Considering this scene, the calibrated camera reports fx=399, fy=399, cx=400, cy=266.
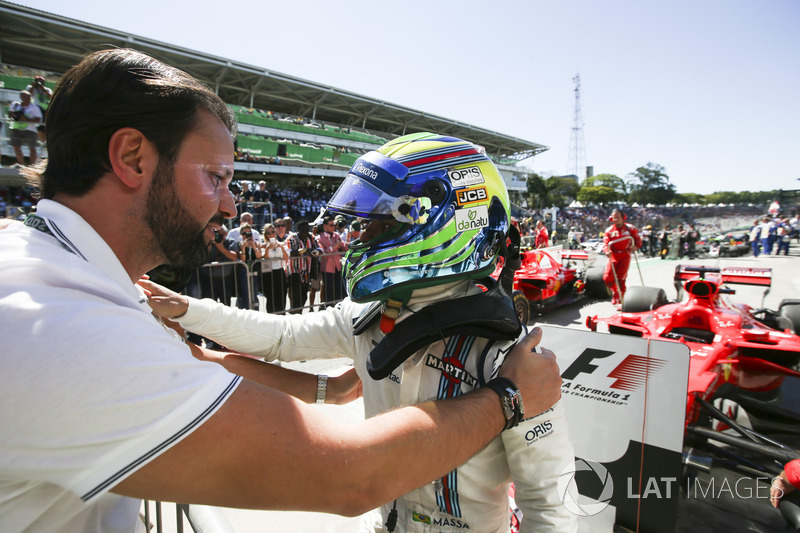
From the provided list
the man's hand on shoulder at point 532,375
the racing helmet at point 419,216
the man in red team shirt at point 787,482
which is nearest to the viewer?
the man's hand on shoulder at point 532,375

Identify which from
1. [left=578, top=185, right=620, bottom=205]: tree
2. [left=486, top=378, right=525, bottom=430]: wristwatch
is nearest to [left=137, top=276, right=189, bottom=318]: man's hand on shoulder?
[left=486, top=378, right=525, bottom=430]: wristwatch

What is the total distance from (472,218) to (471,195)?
8cm

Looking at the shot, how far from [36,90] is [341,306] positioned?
8.93 metres

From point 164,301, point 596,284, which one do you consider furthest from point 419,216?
point 596,284

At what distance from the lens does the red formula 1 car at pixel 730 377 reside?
2850 mm

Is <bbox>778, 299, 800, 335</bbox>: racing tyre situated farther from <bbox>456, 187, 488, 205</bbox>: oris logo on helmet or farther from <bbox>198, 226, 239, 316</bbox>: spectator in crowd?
<bbox>198, 226, 239, 316</bbox>: spectator in crowd

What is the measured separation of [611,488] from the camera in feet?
6.90

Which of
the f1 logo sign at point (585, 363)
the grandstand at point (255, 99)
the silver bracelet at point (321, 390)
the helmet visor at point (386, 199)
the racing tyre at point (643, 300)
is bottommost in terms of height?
the racing tyre at point (643, 300)

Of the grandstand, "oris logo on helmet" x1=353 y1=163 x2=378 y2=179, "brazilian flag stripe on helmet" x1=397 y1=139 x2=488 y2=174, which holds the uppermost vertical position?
the grandstand

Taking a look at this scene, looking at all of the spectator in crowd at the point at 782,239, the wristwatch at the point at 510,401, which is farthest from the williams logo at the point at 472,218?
the spectator in crowd at the point at 782,239

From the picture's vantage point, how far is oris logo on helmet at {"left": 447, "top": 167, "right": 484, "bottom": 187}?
1379 millimetres

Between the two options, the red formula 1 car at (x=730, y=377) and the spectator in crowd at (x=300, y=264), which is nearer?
the red formula 1 car at (x=730, y=377)

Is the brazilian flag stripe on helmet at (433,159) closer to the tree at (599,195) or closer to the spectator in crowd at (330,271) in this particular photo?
the spectator in crowd at (330,271)

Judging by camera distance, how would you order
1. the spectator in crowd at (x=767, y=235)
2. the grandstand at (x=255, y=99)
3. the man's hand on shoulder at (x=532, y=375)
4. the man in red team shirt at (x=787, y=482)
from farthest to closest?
the grandstand at (x=255, y=99)
the spectator in crowd at (x=767, y=235)
the man in red team shirt at (x=787, y=482)
the man's hand on shoulder at (x=532, y=375)
